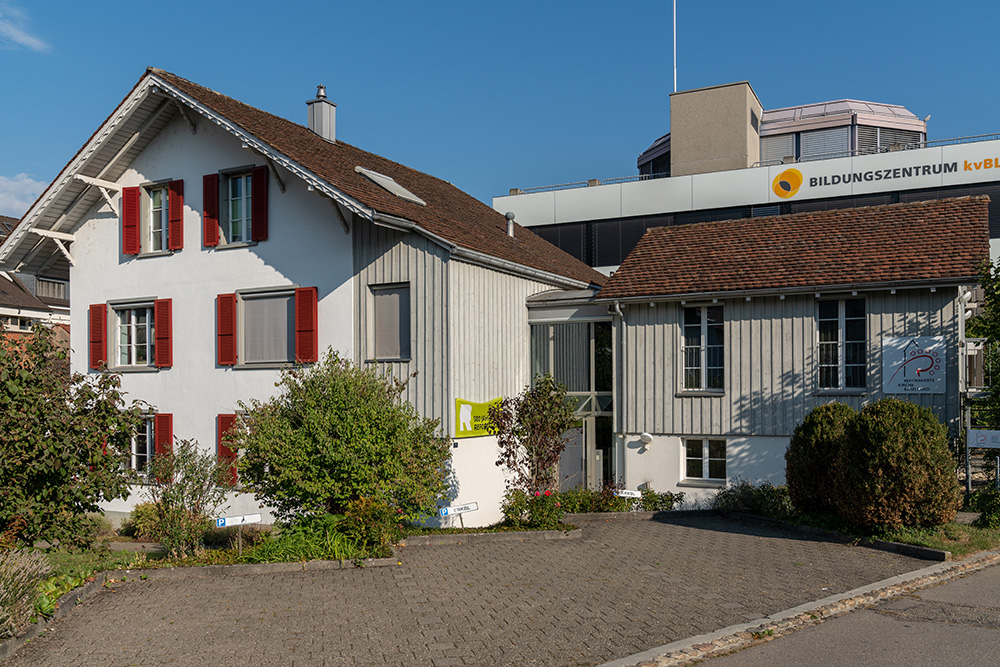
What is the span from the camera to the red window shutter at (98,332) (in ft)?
65.0

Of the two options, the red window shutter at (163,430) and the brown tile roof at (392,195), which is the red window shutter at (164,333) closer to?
the red window shutter at (163,430)

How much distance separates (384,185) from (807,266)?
29.3 feet

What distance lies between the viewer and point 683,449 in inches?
666

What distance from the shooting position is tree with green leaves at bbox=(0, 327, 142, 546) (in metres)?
9.56

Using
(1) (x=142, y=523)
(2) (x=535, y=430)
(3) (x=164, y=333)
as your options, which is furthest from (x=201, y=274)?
(2) (x=535, y=430)

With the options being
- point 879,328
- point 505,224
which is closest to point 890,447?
point 879,328

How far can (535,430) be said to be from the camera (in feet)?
53.7

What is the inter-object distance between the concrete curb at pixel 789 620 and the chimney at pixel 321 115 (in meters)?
16.5

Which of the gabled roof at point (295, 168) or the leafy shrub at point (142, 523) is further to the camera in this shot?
the leafy shrub at point (142, 523)

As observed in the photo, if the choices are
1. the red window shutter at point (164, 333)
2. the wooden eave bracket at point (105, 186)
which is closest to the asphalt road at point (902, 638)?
the red window shutter at point (164, 333)

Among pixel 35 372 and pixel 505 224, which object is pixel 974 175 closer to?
pixel 505 224

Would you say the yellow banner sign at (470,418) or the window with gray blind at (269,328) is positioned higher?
the window with gray blind at (269,328)

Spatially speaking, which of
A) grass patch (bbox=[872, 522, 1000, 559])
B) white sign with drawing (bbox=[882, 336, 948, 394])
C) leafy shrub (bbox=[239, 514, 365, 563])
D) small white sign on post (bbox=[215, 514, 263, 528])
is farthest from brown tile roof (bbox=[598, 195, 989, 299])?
small white sign on post (bbox=[215, 514, 263, 528])

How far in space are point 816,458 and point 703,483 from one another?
128 inches
